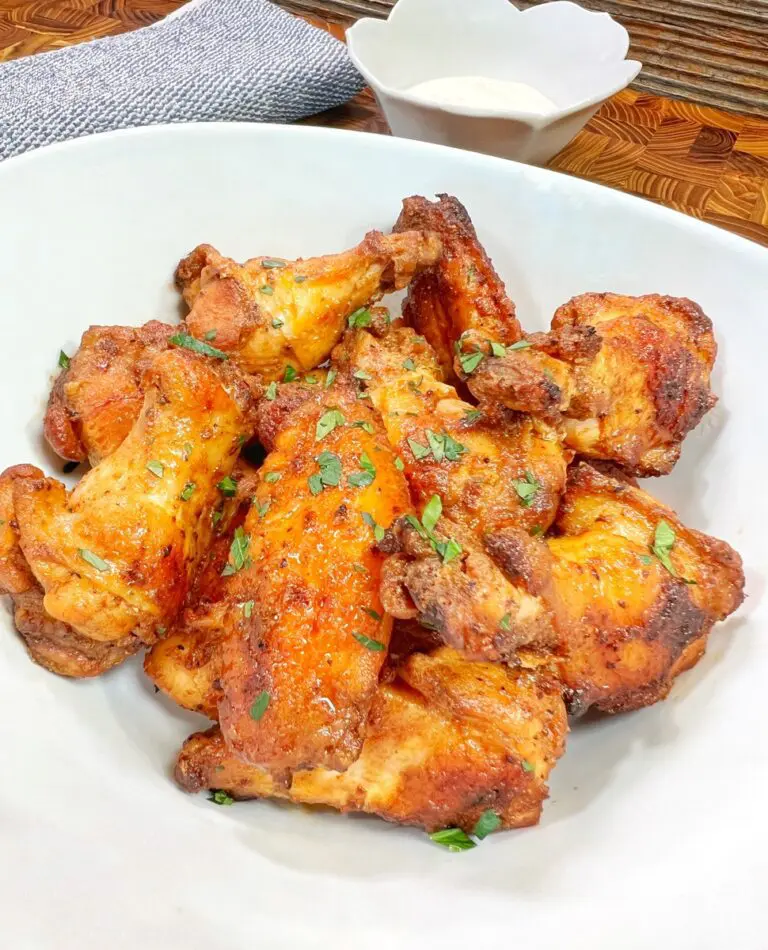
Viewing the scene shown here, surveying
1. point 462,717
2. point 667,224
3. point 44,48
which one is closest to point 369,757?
point 462,717

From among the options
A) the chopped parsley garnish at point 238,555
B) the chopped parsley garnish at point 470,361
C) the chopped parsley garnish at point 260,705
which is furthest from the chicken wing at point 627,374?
the chopped parsley garnish at point 260,705

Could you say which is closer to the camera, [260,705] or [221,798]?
[260,705]

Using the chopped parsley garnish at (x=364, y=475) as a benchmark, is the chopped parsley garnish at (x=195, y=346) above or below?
above

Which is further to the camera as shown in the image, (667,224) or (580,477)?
(667,224)

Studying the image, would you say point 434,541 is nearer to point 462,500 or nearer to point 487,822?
point 462,500

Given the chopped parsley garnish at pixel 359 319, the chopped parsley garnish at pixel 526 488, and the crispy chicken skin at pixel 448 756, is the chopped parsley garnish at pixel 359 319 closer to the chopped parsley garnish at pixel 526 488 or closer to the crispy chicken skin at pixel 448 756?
the chopped parsley garnish at pixel 526 488

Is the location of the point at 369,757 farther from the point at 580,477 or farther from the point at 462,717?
the point at 580,477

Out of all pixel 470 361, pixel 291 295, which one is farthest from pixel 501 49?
pixel 470 361
